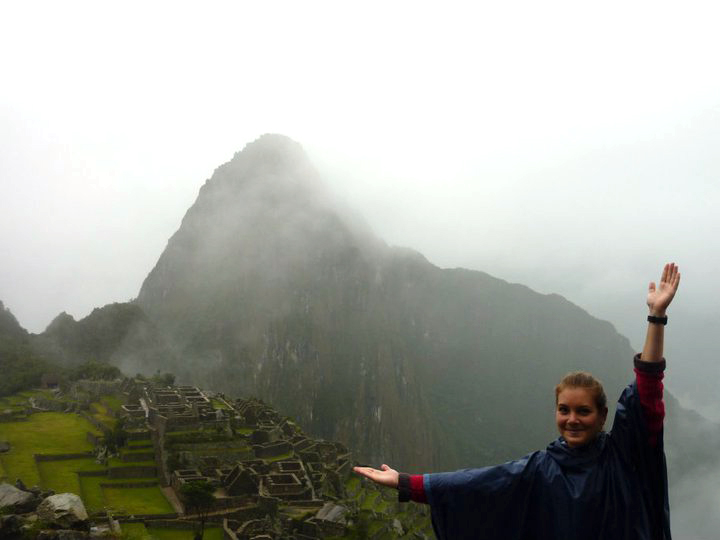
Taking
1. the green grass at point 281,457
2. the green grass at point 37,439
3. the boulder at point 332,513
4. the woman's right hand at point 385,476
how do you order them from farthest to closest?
the green grass at point 281,457
the boulder at point 332,513
the green grass at point 37,439
the woman's right hand at point 385,476

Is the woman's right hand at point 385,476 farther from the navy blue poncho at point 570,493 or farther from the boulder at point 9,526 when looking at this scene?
the boulder at point 9,526

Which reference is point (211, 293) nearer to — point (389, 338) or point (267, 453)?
point (389, 338)

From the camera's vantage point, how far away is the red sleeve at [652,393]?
138 inches

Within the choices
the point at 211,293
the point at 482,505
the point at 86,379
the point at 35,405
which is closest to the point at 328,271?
the point at 211,293

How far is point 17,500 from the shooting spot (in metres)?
14.8

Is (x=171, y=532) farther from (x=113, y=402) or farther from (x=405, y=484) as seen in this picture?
(x=113, y=402)

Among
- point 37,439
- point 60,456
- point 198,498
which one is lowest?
point 198,498

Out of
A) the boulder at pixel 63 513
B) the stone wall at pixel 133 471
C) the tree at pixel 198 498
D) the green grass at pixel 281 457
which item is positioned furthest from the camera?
the green grass at pixel 281 457

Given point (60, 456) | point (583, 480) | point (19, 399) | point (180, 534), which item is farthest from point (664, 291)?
point (19, 399)

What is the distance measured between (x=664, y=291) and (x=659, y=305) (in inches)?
6.0

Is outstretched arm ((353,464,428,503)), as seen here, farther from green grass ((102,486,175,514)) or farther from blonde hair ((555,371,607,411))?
green grass ((102,486,175,514))

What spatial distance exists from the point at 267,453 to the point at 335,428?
3975 inches

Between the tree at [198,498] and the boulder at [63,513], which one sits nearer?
the boulder at [63,513]

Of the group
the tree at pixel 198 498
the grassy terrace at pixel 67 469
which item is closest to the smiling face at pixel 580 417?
the grassy terrace at pixel 67 469
